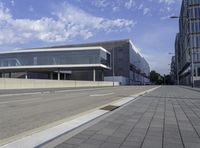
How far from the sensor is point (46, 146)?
577cm

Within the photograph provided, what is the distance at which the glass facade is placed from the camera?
9225 cm

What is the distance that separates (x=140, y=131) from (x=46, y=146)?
272 cm

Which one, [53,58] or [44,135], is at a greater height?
[53,58]

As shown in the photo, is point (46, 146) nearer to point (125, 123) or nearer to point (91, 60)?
point (125, 123)

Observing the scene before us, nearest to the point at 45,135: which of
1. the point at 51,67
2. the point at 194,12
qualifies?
the point at 51,67

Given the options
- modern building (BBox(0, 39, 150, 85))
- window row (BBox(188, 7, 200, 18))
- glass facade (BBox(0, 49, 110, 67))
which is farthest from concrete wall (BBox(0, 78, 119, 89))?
window row (BBox(188, 7, 200, 18))

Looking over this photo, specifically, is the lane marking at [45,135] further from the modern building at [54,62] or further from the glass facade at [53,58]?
the glass facade at [53,58]

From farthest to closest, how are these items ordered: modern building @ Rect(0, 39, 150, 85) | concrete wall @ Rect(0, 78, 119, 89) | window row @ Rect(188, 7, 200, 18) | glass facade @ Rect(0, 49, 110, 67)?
window row @ Rect(188, 7, 200, 18), glass facade @ Rect(0, 49, 110, 67), modern building @ Rect(0, 39, 150, 85), concrete wall @ Rect(0, 78, 119, 89)

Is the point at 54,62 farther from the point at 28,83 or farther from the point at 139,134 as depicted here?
the point at 139,134

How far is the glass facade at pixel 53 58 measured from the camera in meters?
92.2

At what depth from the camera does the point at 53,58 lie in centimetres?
9519

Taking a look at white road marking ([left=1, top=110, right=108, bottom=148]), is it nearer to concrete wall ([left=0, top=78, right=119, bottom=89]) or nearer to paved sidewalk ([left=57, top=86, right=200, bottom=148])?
paved sidewalk ([left=57, top=86, right=200, bottom=148])

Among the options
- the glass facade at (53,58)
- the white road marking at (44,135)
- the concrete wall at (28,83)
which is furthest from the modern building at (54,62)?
the white road marking at (44,135)

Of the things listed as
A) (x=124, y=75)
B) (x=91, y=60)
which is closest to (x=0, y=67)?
(x=91, y=60)
